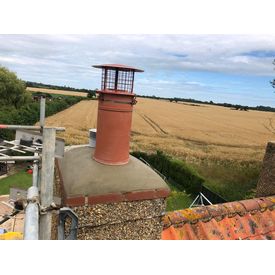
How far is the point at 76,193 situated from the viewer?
4.03m

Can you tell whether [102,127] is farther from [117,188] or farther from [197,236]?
[197,236]

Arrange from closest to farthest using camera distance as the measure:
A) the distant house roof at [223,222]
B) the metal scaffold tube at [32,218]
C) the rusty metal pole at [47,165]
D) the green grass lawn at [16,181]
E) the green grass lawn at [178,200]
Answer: the metal scaffold tube at [32,218], the rusty metal pole at [47,165], the distant house roof at [223,222], the green grass lawn at [16,181], the green grass lawn at [178,200]

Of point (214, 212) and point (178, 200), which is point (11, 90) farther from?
point (214, 212)

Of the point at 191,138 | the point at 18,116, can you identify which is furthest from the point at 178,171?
the point at 191,138

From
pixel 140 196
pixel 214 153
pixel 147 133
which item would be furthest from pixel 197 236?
pixel 147 133

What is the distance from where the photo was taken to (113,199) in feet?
13.6

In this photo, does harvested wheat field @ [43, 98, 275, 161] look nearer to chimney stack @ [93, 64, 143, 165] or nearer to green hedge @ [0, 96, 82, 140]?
green hedge @ [0, 96, 82, 140]

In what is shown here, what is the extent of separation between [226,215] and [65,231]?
3.58 m

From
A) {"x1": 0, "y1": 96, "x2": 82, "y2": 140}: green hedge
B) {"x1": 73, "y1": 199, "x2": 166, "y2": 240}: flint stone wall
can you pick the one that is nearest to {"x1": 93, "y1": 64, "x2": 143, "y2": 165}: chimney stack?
{"x1": 73, "y1": 199, "x2": 166, "y2": 240}: flint stone wall

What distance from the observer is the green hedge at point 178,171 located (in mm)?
21891

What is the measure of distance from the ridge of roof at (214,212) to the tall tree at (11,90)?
40875mm

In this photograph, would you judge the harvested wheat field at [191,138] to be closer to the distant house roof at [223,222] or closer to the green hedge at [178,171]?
the green hedge at [178,171]

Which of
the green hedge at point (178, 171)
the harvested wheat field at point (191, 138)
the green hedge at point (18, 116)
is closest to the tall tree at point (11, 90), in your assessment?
the green hedge at point (18, 116)

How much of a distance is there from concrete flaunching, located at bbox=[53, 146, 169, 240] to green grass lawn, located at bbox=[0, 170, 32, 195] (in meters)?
15.0
